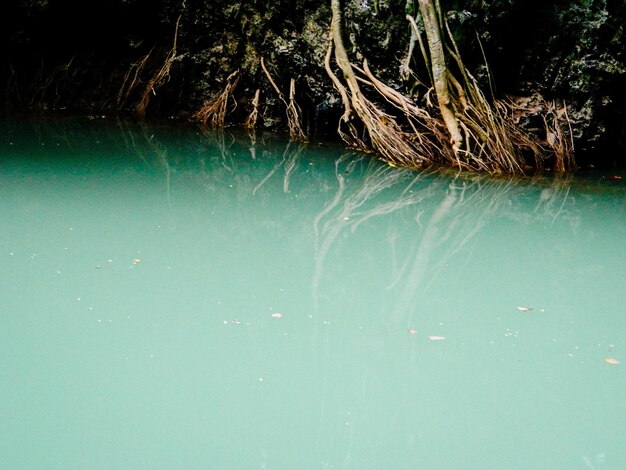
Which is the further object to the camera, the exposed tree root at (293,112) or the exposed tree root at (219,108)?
the exposed tree root at (219,108)

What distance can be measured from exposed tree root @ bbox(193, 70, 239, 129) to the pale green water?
2.00 m

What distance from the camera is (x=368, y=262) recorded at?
265 cm

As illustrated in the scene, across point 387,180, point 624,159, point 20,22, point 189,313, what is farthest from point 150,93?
point 189,313

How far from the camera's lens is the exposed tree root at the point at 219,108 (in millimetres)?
5594

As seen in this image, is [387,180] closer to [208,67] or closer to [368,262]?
[368,262]

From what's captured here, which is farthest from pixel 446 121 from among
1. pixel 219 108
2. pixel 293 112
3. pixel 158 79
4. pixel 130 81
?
pixel 130 81

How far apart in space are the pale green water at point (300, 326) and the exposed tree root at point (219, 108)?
2.00m

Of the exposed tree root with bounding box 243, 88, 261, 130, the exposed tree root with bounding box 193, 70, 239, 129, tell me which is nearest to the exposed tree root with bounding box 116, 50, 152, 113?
the exposed tree root with bounding box 193, 70, 239, 129


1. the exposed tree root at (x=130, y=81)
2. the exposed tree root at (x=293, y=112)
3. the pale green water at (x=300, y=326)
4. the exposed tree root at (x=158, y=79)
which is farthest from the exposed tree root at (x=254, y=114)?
the pale green water at (x=300, y=326)

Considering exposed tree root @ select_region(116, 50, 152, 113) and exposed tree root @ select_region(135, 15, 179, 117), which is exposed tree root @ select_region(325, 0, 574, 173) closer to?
exposed tree root @ select_region(135, 15, 179, 117)

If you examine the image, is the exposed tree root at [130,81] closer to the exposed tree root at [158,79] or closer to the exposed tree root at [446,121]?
the exposed tree root at [158,79]

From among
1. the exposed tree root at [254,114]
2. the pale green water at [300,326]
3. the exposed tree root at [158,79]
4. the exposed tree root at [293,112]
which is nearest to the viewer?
the pale green water at [300,326]

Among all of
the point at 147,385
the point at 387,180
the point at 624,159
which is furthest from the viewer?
the point at 624,159

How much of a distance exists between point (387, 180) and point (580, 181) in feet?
4.01
